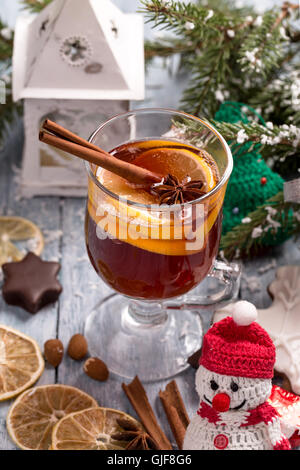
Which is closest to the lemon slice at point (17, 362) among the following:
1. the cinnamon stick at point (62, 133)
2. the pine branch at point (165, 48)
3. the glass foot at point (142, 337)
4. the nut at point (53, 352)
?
the nut at point (53, 352)

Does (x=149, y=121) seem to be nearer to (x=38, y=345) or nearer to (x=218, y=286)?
(x=218, y=286)

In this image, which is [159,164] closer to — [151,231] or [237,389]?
[151,231]

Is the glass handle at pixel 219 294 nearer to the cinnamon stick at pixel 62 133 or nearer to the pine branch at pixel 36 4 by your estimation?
the cinnamon stick at pixel 62 133

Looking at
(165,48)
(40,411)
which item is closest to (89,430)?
(40,411)

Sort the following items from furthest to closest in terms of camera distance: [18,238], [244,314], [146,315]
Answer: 1. [18,238]
2. [146,315]
3. [244,314]

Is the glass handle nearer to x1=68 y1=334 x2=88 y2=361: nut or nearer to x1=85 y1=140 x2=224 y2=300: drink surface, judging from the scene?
x1=85 y1=140 x2=224 y2=300: drink surface

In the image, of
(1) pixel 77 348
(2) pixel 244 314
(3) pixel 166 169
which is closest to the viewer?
(2) pixel 244 314
